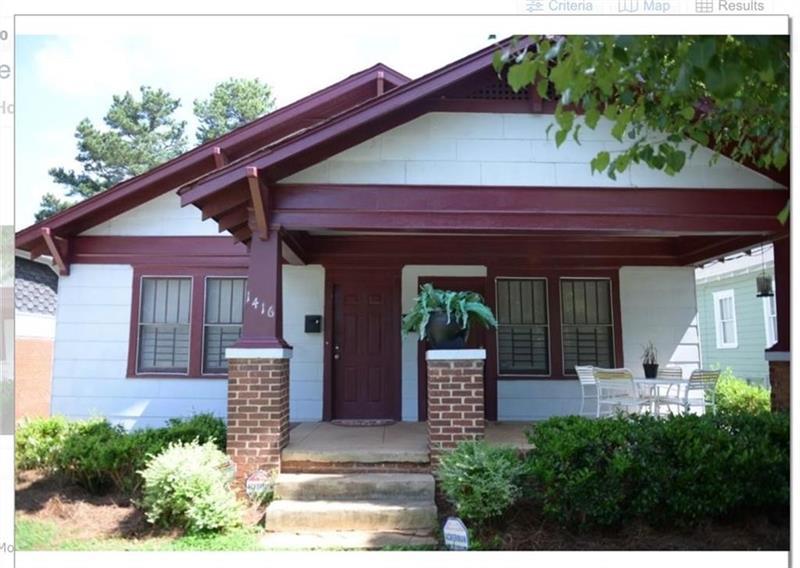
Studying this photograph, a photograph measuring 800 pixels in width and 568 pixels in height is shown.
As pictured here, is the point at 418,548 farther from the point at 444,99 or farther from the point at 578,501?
the point at 444,99

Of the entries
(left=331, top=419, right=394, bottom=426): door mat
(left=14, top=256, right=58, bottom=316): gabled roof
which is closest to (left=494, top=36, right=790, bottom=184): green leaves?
(left=331, top=419, right=394, bottom=426): door mat

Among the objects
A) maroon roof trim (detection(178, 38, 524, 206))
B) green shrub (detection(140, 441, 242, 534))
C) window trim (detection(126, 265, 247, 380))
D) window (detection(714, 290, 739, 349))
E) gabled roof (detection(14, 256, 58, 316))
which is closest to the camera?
green shrub (detection(140, 441, 242, 534))

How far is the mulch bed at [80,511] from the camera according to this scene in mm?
4793

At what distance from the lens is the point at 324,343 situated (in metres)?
7.80

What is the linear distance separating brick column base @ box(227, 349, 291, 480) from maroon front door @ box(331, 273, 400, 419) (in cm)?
235

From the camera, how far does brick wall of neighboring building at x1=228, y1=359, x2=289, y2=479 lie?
17.6ft

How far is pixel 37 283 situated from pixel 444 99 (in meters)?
5.85

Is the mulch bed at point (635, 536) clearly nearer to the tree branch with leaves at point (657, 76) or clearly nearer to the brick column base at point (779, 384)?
the brick column base at point (779, 384)

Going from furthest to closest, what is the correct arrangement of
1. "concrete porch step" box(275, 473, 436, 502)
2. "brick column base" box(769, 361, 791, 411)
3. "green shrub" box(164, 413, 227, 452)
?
"brick column base" box(769, 361, 791, 411)
"green shrub" box(164, 413, 227, 452)
"concrete porch step" box(275, 473, 436, 502)

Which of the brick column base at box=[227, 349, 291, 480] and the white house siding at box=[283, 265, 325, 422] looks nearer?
the brick column base at box=[227, 349, 291, 480]

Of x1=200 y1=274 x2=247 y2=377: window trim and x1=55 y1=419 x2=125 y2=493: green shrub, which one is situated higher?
x1=200 y1=274 x2=247 y2=377: window trim

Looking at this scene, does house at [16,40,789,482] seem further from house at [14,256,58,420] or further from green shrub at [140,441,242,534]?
green shrub at [140,441,242,534]

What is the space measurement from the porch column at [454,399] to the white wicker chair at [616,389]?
2.22 meters
